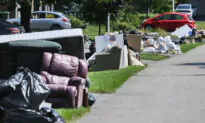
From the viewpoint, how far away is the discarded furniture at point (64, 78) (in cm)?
1138

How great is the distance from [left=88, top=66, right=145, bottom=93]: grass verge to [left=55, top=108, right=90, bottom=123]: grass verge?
312 centimetres

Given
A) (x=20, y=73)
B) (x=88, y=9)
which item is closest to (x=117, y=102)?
(x=20, y=73)

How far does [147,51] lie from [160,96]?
517 inches

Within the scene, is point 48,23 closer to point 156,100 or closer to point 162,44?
point 162,44

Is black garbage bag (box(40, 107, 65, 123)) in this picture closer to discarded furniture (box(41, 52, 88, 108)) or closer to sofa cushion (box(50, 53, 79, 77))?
discarded furniture (box(41, 52, 88, 108))

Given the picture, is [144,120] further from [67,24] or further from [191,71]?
[67,24]

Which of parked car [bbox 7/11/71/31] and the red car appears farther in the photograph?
the red car

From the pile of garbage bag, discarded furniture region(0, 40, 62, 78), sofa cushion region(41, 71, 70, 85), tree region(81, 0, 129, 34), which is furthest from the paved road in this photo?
tree region(81, 0, 129, 34)

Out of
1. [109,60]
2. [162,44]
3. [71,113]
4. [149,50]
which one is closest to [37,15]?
[162,44]

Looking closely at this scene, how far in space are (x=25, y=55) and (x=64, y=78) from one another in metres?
0.96

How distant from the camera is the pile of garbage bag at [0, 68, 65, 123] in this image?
29.1ft

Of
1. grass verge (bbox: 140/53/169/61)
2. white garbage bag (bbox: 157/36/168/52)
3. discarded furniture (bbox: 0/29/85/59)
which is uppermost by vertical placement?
discarded furniture (bbox: 0/29/85/59)

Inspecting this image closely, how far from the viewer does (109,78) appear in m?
16.7

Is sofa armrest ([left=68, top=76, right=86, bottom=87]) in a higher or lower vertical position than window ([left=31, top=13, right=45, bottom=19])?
higher
